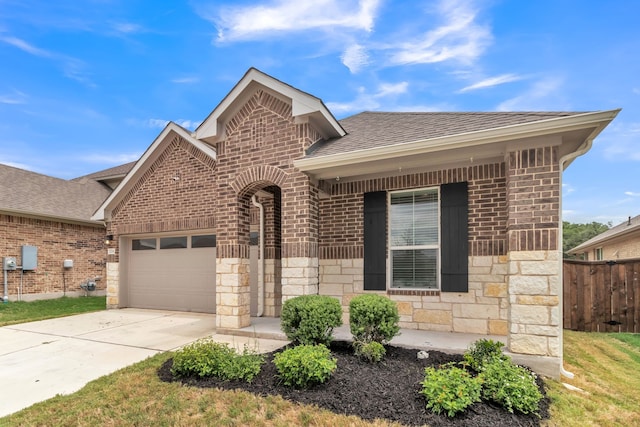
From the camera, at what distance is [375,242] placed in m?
6.70

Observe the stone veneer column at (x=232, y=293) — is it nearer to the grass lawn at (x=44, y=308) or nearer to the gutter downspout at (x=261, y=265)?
the gutter downspout at (x=261, y=265)

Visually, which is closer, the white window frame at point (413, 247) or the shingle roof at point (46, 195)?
the white window frame at point (413, 247)

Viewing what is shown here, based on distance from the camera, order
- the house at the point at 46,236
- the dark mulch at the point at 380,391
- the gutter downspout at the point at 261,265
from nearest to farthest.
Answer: the dark mulch at the point at 380,391 < the gutter downspout at the point at 261,265 < the house at the point at 46,236

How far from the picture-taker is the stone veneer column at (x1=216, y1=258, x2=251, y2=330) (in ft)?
22.0

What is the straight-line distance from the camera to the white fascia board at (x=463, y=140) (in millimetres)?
4258

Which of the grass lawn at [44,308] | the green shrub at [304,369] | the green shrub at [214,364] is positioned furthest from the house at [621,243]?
the grass lawn at [44,308]

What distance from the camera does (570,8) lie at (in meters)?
7.34

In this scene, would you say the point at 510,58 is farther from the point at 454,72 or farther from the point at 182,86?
the point at 182,86

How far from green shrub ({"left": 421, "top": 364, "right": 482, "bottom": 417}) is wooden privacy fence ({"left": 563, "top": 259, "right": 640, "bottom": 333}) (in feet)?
22.4

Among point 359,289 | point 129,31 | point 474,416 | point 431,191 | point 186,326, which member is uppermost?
point 129,31

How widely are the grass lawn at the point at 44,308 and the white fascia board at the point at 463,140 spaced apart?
30.0 ft

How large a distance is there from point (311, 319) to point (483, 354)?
2365 millimetres

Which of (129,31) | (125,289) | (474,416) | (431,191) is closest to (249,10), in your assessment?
(129,31)

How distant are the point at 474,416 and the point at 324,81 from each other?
42.9 feet
